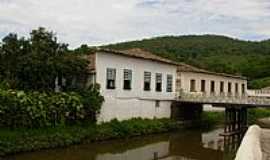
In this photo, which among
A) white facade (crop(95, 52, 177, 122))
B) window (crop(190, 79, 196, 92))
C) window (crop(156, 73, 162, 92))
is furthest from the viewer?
window (crop(190, 79, 196, 92))

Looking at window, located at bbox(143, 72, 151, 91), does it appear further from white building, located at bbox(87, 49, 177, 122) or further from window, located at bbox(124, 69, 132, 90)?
window, located at bbox(124, 69, 132, 90)

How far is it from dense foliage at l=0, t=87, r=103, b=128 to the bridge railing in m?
7.79

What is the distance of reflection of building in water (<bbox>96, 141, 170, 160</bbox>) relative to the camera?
64.1ft

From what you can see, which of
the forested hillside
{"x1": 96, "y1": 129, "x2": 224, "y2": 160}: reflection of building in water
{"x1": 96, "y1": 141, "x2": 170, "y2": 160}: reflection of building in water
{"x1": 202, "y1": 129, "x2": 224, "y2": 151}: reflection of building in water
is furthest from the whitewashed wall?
the forested hillside

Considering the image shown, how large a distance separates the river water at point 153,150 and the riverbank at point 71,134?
38 centimetres

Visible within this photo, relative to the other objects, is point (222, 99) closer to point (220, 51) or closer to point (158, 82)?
point (158, 82)

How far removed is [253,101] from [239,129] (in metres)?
2.63

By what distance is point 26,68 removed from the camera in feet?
69.4

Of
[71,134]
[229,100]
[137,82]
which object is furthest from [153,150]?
[229,100]

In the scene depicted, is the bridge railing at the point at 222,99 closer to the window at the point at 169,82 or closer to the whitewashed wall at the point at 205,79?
the window at the point at 169,82

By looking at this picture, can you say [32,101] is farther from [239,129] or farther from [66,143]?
[239,129]

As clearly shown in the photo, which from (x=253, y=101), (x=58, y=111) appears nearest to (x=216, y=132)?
(x=253, y=101)

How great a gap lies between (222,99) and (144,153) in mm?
8552

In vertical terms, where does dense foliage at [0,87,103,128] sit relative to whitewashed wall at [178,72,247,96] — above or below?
below
